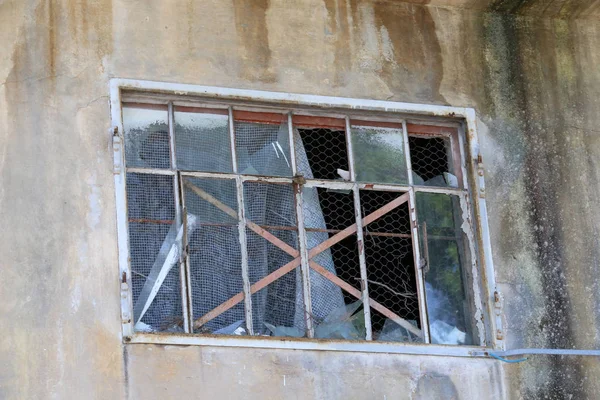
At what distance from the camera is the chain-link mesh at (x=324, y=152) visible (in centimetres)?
807

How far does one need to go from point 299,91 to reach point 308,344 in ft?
5.22

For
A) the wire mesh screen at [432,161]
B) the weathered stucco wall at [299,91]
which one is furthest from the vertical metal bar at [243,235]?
the wire mesh screen at [432,161]

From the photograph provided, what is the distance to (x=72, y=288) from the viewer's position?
7.05m

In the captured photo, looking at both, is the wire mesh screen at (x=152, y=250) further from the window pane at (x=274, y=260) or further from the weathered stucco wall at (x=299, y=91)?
the window pane at (x=274, y=260)

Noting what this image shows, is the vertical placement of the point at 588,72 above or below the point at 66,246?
above

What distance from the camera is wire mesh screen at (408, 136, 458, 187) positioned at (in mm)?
8250

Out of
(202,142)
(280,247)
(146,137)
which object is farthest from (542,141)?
(146,137)

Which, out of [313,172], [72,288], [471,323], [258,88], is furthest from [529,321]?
[72,288]

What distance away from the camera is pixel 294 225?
7.80 m

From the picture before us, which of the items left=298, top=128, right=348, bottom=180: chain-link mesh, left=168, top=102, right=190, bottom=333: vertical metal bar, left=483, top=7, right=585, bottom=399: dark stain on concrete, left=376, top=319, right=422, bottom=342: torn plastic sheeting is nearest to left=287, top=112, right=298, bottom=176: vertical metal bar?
left=298, top=128, right=348, bottom=180: chain-link mesh

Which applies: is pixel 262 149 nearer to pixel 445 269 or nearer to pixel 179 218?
pixel 179 218

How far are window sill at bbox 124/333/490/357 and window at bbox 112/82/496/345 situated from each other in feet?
0.45

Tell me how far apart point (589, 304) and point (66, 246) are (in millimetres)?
3216

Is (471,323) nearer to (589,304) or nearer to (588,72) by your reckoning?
(589,304)
